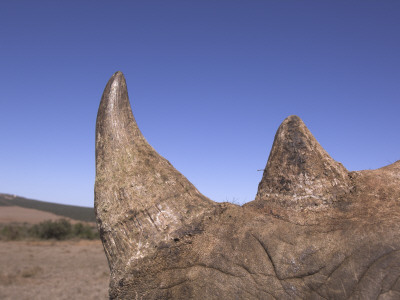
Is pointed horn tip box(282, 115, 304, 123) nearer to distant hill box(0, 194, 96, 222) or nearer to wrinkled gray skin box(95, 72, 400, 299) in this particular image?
wrinkled gray skin box(95, 72, 400, 299)

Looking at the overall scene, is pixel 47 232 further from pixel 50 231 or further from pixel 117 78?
pixel 117 78

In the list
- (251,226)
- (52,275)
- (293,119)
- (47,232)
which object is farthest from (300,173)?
(47,232)

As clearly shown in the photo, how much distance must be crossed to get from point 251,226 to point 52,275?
20258 mm

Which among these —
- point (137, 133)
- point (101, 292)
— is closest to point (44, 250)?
point (101, 292)

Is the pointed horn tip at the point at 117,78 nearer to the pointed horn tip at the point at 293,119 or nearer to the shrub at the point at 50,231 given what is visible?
the pointed horn tip at the point at 293,119

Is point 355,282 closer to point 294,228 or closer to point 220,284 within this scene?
point 294,228

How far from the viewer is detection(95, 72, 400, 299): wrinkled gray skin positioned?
2.01 m

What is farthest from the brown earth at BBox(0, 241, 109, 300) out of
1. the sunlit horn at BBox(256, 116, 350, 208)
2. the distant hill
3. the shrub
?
the distant hill

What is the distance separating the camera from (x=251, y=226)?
2379mm

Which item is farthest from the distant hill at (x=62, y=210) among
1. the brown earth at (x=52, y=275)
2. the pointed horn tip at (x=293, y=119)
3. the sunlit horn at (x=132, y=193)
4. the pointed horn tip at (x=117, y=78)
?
the pointed horn tip at (x=293, y=119)

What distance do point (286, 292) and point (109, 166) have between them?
1.51 m

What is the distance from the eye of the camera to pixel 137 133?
115 inches

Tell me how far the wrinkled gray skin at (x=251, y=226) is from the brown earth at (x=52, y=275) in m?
14.1

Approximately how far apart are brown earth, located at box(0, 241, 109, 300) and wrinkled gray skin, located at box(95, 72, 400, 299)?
1407 centimetres
